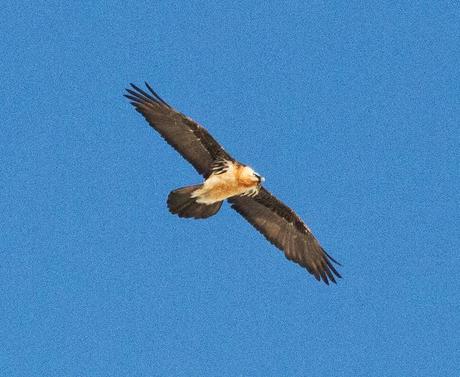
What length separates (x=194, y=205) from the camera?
18219mm

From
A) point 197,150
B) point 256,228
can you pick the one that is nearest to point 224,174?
point 197,150

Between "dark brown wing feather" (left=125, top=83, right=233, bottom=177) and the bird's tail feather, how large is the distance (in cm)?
62

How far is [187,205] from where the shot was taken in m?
18.2

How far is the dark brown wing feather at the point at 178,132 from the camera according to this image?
18.4 meters

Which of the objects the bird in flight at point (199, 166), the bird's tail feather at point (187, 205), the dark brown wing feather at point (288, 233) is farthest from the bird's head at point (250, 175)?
the dark brown wing feather at point (288, 233)

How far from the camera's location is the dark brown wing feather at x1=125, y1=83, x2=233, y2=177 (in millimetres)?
18438

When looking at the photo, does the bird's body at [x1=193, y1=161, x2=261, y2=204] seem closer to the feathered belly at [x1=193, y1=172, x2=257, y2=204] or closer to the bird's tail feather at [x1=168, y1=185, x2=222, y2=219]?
the feathered belly at [x1=193, y1=172, x2=257, y2=204]

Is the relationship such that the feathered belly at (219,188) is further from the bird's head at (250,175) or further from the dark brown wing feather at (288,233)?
the dark brown wing feather at (288,233)

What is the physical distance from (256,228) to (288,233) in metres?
0.64

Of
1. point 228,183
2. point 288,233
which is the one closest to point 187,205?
point 228,183

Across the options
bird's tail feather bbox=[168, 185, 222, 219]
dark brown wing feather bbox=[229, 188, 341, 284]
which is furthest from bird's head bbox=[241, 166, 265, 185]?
dark brown wing feather bbox=[229, 188, 341, 284]

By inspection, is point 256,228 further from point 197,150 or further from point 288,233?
point 197,150

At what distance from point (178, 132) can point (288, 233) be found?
311cm

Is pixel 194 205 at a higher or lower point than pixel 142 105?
lower
